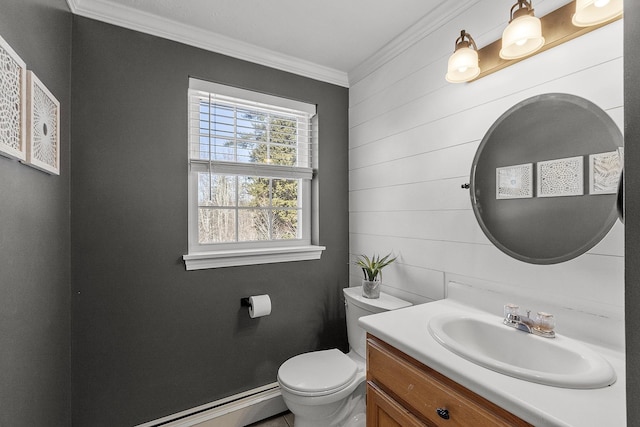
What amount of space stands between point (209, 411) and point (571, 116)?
7.42 ft

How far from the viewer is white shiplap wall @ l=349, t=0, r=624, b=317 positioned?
1022 mm

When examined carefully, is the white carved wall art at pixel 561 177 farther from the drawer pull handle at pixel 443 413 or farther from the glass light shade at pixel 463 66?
the drawer pull handle at pixel 443 413

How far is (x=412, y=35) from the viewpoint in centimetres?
170

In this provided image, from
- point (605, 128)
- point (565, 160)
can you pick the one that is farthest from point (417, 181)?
point (605, 128)

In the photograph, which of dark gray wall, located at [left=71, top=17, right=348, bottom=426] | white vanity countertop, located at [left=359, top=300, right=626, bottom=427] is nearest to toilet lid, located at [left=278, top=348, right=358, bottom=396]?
dark gray wall, located at [left=71, top=17, right=348, bottom=426]

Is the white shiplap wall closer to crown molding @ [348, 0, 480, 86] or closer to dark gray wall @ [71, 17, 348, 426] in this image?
crown molding @ [348, 0, 480, 86]

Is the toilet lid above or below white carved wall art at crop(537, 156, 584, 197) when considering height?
below

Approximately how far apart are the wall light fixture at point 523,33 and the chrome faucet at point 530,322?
3.26 ft

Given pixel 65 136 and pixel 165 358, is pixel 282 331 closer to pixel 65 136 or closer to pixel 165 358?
pixel 165 358

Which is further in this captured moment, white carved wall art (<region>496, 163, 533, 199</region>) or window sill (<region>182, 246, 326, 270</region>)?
window sill (<region>182, 246, 326, 270</region>)

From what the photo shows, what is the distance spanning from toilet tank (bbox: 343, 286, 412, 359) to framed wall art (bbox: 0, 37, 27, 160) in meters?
1.62

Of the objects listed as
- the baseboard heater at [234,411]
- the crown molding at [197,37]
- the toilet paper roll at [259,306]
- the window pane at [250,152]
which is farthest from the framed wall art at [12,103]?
the baseboard heater at [234,411]

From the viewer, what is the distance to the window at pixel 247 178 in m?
1.83

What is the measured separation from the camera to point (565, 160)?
1104 mm
